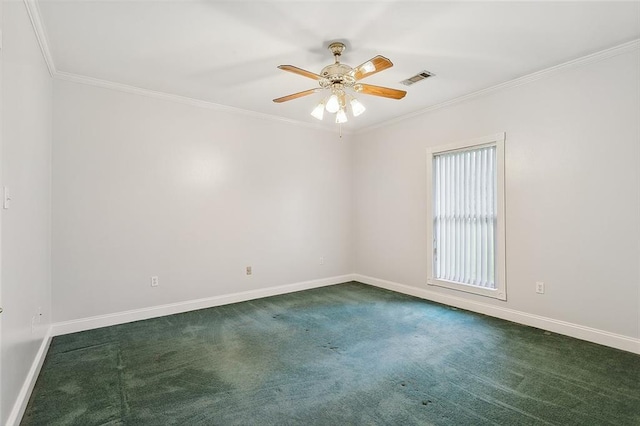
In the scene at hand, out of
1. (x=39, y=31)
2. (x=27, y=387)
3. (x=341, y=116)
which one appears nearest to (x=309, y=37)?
(x=341, y=116)

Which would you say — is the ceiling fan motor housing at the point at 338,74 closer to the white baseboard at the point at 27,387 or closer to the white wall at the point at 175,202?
the white wall at the point at 175,202

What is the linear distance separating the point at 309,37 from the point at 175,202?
2.55 metres

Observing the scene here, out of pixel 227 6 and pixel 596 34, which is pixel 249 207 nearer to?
pixel 227 6

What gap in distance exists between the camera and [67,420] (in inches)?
75.5

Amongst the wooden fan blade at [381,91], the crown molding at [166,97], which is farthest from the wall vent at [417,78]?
the crown molding at [166,97]

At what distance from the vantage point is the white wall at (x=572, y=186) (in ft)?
9.32

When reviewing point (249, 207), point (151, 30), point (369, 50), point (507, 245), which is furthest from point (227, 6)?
point (507, 245)

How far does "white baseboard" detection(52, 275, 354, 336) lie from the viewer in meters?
3.34

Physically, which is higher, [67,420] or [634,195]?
[634,195]

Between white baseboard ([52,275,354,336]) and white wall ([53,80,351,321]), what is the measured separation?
8cm

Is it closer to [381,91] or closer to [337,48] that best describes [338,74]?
[337,48]

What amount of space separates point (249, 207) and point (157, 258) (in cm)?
137

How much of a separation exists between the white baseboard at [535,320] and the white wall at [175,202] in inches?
64.8

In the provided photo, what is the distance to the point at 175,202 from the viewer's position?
3.99 meters
